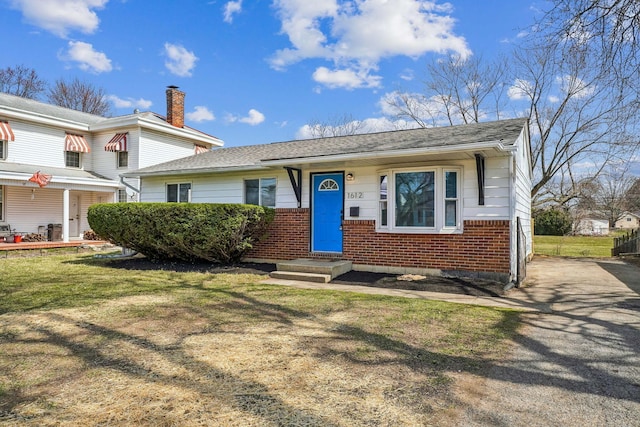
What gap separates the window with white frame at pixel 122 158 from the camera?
18656 mm

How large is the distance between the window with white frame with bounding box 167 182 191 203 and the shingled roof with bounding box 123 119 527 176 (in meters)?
0.59

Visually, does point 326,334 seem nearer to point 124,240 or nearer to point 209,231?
point 209,231

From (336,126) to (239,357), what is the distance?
3089 cm

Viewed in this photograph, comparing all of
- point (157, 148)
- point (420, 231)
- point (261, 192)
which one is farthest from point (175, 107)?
point (420, 231)

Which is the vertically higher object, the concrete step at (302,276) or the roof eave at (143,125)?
the roof eave at (143,125)

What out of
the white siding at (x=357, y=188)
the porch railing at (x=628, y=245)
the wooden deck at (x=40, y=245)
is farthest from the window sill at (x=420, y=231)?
the wooden deck at (x=40, y=245)

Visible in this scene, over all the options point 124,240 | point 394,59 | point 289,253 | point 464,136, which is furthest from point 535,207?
point 124,240

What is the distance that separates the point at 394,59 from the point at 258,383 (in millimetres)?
19172

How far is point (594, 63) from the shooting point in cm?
704

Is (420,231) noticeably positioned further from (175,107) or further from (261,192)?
(175,107)

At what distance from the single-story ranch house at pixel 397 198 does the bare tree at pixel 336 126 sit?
70.1ft

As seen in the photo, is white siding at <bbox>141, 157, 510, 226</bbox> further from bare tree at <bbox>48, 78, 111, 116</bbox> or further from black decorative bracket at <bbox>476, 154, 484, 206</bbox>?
bare tree at <bbox>48, 78, 111, 116</bbox>

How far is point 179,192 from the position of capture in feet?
40.9

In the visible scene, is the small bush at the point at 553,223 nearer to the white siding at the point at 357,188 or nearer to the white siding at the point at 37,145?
the white siding at the point at 357,188
